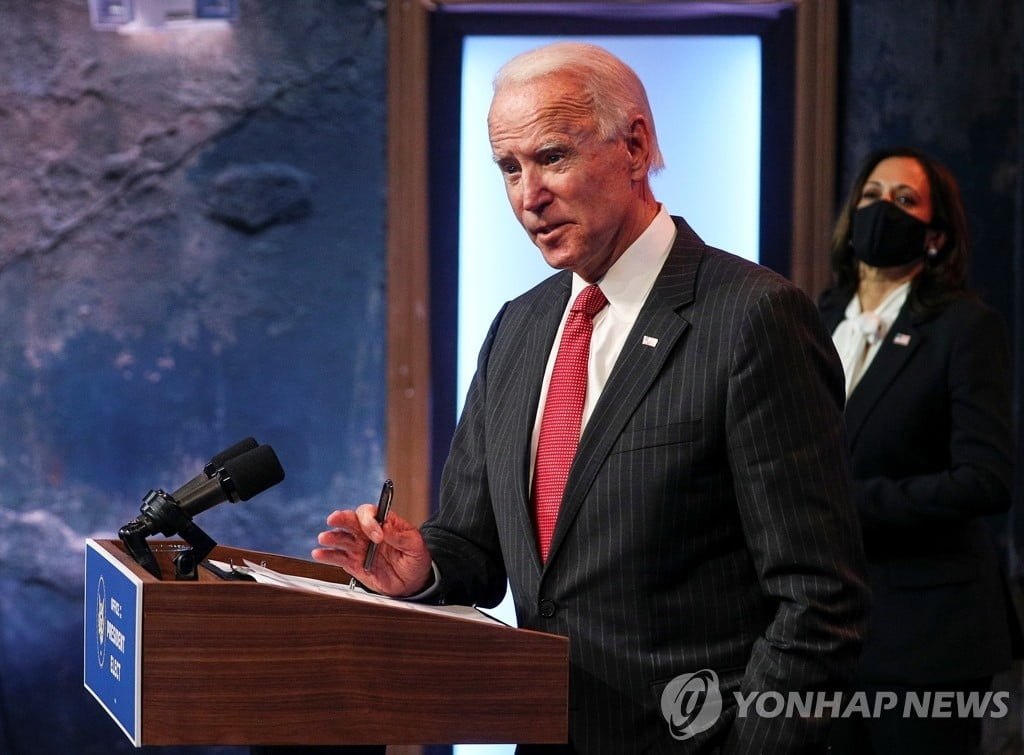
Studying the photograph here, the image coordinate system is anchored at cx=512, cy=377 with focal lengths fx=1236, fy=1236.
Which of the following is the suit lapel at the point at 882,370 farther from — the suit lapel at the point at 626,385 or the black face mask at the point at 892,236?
the suit lapel at the point at 626,385

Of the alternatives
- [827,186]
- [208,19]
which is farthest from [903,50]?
[208,19]

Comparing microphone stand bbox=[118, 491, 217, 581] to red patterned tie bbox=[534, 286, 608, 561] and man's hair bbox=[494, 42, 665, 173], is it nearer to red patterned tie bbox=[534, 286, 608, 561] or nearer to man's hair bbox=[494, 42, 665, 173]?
red patterned tie bbox=[534, 286, 608, 561]

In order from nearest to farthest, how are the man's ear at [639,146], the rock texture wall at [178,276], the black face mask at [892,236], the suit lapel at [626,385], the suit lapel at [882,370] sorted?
the suit lapel at [626,385]
the man's ear at [639,146]
the suit lapel at [882,370]
the black face mask at [892,236]
the rock texture wall at [178,276]

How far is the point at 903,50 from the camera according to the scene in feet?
11.9

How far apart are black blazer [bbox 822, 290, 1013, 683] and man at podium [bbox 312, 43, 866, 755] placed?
1.19 meters

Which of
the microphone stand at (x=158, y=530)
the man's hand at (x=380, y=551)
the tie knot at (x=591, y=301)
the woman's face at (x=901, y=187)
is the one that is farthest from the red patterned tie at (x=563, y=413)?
the woman's face at (x=901, y=187)

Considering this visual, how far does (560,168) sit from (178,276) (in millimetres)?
2308

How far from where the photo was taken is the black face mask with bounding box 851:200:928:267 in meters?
3.00

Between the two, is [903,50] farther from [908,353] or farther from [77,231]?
[77,231]

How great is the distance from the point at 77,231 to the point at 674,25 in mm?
1928

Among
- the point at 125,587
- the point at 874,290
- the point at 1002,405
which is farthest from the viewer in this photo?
the point at 874,290

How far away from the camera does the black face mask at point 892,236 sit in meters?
3.00

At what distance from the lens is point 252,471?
62.2 inches

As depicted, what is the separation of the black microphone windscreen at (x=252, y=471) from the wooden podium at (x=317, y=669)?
0.17 m
